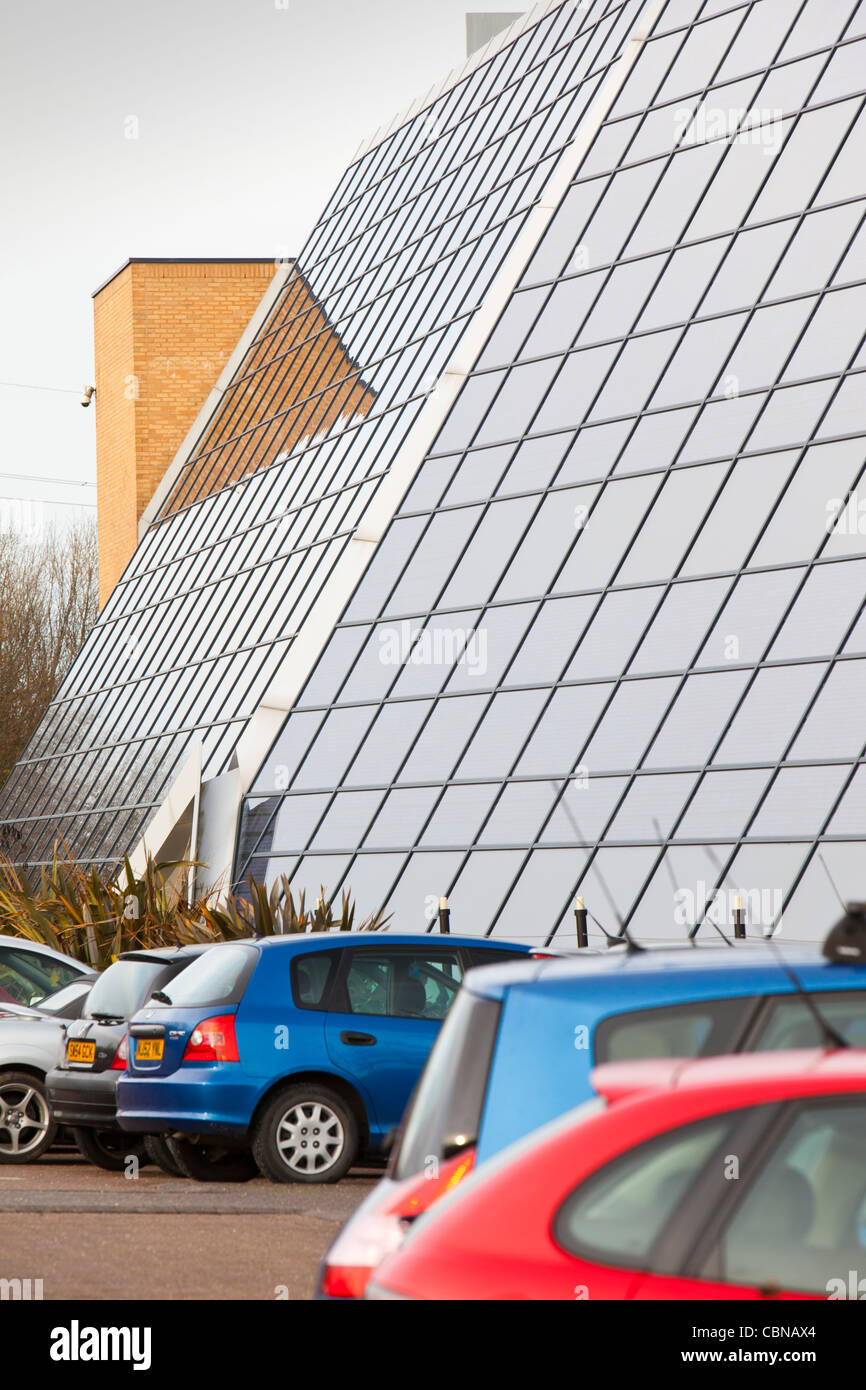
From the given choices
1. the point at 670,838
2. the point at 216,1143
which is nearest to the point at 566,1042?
the point at 216,1143

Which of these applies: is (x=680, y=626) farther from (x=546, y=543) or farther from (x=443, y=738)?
(x=443, y=738)

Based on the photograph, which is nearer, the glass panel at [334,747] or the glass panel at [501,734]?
the glass panel at [501,734]

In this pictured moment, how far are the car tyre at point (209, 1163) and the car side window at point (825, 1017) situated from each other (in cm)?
764

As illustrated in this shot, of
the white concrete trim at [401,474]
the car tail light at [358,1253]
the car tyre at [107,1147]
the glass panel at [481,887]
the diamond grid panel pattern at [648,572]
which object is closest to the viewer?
the car tail light at [358,1253]

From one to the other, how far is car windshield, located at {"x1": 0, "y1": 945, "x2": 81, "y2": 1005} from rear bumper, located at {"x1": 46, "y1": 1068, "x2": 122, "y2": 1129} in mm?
2810

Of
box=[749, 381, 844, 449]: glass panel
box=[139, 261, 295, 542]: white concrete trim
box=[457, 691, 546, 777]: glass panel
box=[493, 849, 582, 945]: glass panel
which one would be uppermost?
box=[139, 261, 295, 542]: white concrete trim

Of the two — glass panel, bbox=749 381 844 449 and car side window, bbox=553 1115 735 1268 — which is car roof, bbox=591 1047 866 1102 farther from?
glass panel, bbox=749 381 844 449

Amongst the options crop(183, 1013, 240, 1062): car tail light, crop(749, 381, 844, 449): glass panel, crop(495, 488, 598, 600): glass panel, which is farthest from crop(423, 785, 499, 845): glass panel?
crop(183, 1013, 240, 1062): car tail light

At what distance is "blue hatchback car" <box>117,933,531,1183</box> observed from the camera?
11078mm

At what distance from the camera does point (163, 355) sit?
1570 inches

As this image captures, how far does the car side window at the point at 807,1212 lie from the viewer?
3.35 metres

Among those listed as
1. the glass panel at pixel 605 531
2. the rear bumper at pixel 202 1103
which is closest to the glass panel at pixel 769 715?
the glass panel at pixel 605 531

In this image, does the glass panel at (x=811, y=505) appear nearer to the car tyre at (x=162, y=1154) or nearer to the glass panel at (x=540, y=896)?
the glass panel at (x=540, y=896)

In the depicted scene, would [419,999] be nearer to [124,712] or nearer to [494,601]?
[494,601]
